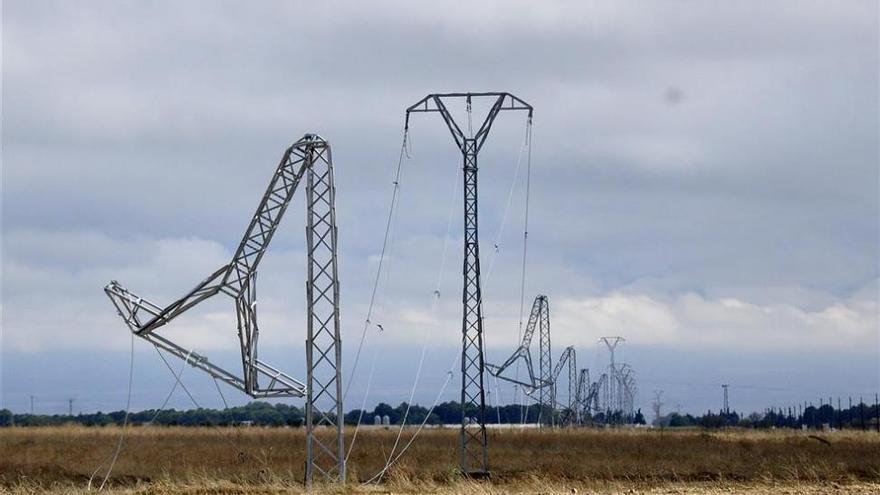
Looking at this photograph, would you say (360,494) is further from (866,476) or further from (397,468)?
(866,476)

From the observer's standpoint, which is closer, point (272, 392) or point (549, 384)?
point (272, 392)

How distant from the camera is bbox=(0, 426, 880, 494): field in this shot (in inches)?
1522

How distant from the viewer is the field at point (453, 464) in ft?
127

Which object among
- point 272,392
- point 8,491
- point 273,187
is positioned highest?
point 273,187

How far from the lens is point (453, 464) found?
2096 inches

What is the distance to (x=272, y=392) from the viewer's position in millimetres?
42344

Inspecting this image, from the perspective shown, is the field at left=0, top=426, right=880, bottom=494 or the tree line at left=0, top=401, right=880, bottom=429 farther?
the tree line at left=0, top=401, right=880, bottom=429

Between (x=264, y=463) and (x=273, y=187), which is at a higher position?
(x=273, y=187)

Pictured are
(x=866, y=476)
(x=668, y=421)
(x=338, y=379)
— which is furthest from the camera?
(x=668, y=421)

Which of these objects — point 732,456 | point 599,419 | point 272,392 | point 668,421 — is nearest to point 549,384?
point 732,456

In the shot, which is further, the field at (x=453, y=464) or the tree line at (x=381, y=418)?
the tree line at (x=381, y=418)

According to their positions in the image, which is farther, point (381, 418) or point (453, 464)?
point (381, 418)

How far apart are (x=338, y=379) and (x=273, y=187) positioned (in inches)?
247

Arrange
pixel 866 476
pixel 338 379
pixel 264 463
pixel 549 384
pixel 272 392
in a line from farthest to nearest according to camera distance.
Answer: pixel 549 384 → pixel 264 463 → pixel 866 476 → pixel 272 392 → pixel 338 379
